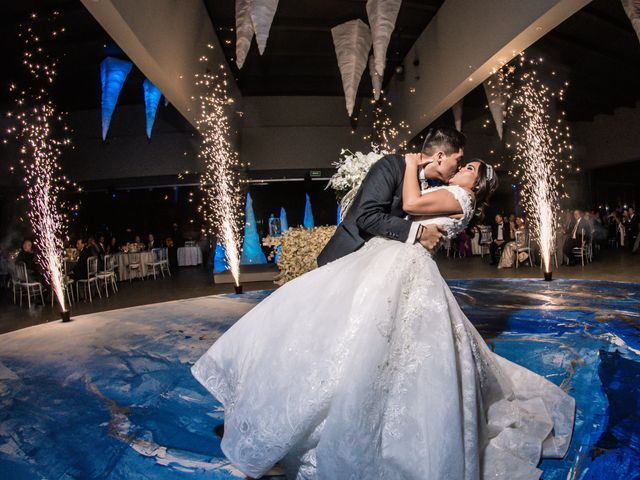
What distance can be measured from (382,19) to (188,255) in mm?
11238

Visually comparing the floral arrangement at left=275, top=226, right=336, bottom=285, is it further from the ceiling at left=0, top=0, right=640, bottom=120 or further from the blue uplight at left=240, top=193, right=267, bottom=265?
the blue uplight at left=240, top=193, right=267, bottom=265

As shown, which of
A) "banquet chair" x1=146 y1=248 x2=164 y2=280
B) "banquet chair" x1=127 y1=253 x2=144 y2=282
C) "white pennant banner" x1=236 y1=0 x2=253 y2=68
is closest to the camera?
"white pennant banner" x1=236 y1=0 x2=253 y2=68

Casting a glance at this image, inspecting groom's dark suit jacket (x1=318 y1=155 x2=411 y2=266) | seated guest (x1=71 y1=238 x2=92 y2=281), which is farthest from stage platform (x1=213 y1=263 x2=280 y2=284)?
groom's dark suit jacket (x1=318 y1=155 x2=411 y2=266)

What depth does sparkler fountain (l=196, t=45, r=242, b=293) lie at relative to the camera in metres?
8.63

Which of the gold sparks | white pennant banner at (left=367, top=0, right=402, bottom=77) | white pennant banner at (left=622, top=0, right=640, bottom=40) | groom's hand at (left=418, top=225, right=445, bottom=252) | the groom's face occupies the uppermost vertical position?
the gold sparks

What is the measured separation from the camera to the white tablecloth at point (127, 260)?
10.3 metres

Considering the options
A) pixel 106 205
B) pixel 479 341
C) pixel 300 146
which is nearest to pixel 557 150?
pixel 300 146

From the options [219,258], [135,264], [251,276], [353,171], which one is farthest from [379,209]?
[135,264]

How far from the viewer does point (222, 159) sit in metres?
11.8

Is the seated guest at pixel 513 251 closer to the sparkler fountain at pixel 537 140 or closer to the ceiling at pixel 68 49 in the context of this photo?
the sparkler fountain at pixel 537 140

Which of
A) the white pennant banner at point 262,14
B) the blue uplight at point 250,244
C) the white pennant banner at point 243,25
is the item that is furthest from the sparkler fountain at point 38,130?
the white pennant banner at point 262,14

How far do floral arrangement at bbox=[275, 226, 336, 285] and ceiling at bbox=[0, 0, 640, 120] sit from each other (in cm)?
409

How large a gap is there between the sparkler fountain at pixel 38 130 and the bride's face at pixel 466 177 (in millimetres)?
6507

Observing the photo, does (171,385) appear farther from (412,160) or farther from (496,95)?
(496,95)
